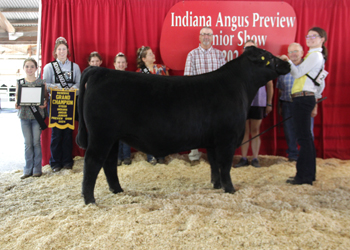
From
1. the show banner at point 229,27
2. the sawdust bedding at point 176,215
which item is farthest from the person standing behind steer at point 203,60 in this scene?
the sawdust bedding at point 176,215

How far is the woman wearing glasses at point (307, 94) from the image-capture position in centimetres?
274

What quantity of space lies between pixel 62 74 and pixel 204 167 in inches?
95.3

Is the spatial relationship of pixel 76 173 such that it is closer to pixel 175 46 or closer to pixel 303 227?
pixel 175 46

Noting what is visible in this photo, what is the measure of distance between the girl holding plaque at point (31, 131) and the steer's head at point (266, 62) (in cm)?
264

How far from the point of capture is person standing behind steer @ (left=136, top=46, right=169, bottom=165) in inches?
152

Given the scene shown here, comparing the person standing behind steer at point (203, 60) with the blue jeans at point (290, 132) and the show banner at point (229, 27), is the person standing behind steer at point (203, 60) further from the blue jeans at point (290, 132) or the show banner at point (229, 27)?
the blue jeans at point (290, 132)

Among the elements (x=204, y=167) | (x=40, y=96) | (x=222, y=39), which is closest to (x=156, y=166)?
(x=204, y=167)

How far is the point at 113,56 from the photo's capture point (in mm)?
4289

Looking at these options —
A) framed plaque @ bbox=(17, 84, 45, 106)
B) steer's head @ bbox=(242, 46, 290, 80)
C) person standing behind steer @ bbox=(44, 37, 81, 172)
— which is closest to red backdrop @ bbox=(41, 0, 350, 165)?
person standing behind steer @ bbox=(44, 37, 81, 172)

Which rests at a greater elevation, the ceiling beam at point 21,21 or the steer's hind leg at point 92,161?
the ceiling beam at point 21,21

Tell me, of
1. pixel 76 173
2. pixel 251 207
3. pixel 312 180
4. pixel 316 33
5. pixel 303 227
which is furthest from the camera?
pixel 76 173

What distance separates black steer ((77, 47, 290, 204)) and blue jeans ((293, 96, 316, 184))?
2.37 feet

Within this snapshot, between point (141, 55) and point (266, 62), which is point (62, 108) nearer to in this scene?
point (141, 55)

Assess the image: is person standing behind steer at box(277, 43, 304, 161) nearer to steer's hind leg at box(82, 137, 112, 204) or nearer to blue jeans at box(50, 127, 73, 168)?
steer's hind leg at box(82, 137, 112, 204)
